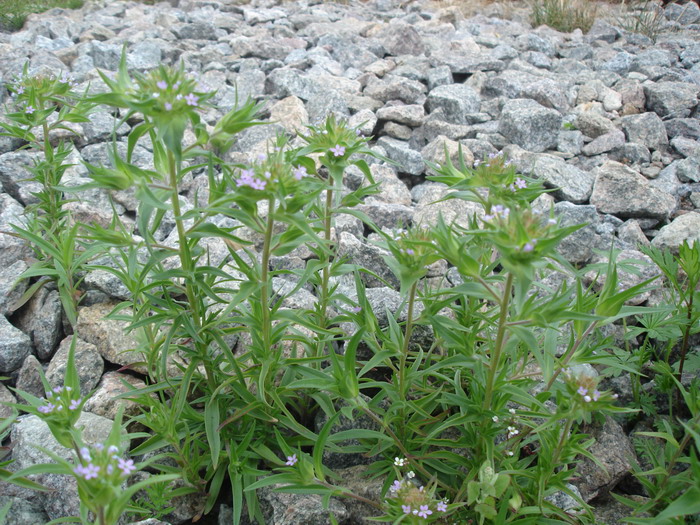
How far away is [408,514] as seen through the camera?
2.10m

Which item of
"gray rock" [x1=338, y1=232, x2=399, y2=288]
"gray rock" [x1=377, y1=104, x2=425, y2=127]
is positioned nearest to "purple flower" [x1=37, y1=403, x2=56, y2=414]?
"gray rock" [x1=338, y1=232, x2=399, y2=288]

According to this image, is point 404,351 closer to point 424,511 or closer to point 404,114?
point 424,511

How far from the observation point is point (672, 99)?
585 centimetres

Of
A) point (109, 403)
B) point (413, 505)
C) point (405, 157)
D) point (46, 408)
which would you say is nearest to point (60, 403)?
point (46, 408)

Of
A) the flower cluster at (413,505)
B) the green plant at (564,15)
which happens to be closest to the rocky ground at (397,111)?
the green plant at (564,15)

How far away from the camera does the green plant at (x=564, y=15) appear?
9.27 m

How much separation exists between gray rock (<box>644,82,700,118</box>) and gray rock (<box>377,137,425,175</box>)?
2.77 meters

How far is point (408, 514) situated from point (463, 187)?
1.33 metres

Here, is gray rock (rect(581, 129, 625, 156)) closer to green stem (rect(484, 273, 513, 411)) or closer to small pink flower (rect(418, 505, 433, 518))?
green stem (rect(484, 273, 513, 411))

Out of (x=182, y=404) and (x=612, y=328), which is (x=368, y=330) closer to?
(x=182, y=404)

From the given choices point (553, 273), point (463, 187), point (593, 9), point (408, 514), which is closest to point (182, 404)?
point (408, 514)

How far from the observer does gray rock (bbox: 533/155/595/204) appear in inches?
180

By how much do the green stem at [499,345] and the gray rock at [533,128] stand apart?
3.41m

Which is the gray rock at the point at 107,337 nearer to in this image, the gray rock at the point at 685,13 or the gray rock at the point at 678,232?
the gray rock at the point at 678,232
